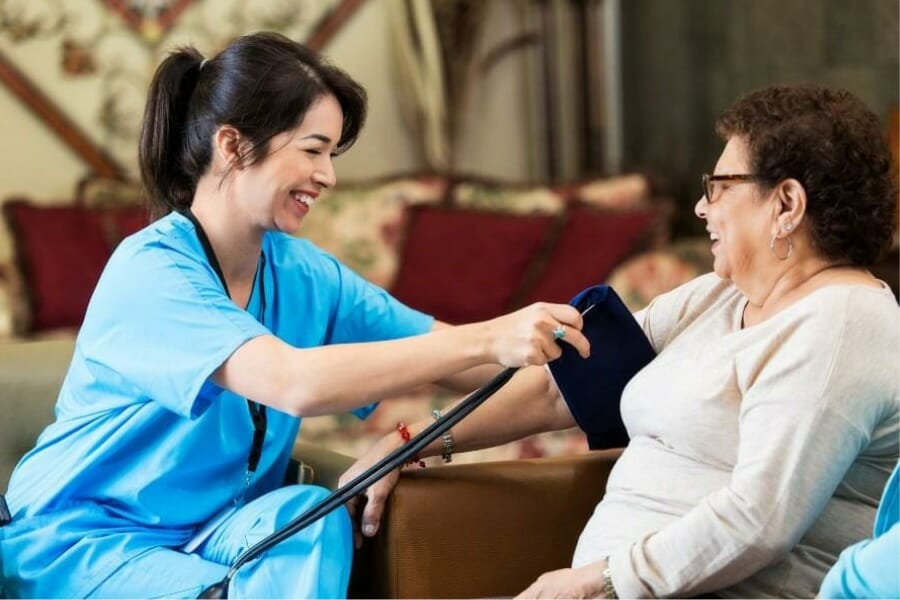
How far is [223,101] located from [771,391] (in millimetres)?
880

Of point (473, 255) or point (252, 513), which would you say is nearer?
point (252, 513)

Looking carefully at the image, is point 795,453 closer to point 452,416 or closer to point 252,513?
point 452,416

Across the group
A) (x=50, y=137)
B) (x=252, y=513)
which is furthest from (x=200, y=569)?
(x=50, y=137)

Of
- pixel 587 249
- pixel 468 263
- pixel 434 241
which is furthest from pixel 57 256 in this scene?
pixel 587 249

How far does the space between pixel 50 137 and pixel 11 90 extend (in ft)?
0.67

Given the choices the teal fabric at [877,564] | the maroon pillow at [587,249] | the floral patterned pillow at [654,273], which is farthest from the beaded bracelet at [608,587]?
the maroon pillow at [587,249]

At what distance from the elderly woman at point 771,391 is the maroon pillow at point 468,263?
2.35 m

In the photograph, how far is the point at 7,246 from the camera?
435 cm

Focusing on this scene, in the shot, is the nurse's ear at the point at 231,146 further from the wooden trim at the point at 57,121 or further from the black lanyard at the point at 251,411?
the wooden trim at the point at 57,121

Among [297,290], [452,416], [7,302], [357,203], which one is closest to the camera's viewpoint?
[452,416]

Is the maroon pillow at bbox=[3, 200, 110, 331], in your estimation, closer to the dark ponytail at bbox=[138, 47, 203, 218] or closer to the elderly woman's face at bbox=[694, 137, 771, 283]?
the dark ponytail at bbox=[138, 47, 203, 218]

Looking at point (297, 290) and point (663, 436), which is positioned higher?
point (297, 290)

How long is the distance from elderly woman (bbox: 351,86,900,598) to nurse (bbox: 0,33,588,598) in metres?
0.20

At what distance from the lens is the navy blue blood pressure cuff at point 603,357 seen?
200cm
